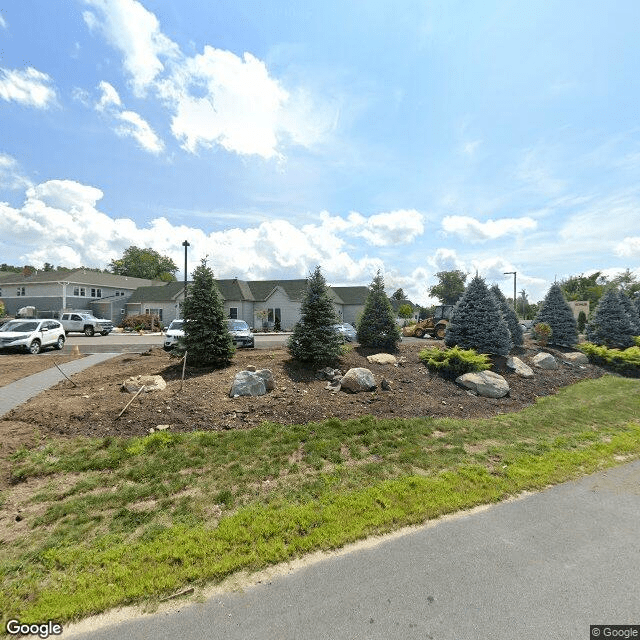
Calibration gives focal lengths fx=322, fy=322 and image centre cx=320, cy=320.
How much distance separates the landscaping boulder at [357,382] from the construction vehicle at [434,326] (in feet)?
51.6

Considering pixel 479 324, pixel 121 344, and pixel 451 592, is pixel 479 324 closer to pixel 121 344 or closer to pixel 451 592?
pixel 451 592

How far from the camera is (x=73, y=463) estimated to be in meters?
4.78

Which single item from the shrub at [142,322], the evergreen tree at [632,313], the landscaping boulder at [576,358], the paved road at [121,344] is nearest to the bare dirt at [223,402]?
the landscaping boulder at [576,358]

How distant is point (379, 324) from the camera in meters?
12.2

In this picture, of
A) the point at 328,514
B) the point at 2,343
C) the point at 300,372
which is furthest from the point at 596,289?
the point at 2,343

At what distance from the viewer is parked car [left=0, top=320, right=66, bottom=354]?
15562 millimetres

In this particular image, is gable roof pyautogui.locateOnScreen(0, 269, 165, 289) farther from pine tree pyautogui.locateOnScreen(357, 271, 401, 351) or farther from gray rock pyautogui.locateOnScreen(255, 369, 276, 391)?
gray rock pyautogui.locateOnScreen(255, 369, 276, 391)

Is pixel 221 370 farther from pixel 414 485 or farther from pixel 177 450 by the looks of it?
pixel 414 485

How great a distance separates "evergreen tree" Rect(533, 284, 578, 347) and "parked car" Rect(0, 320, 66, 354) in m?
26.5

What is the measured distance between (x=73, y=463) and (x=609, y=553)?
6.60 meters

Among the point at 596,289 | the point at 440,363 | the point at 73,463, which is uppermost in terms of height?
the point at 596,289

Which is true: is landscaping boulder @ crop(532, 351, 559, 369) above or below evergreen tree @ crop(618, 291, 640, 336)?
below

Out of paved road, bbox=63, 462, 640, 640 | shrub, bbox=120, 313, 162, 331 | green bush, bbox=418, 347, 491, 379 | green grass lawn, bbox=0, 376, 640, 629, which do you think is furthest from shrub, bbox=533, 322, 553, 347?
shrub, bbox=120, 313, 162, 331

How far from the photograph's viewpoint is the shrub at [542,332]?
54.2 feet
